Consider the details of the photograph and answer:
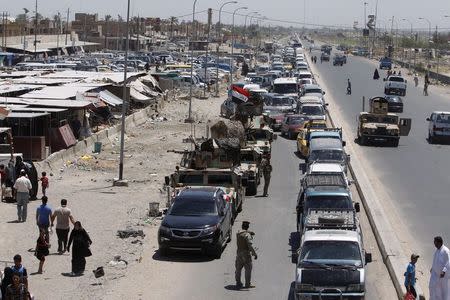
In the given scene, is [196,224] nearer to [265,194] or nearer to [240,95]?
[265,194]

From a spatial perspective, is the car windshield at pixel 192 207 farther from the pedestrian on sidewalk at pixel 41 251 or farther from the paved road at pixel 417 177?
the paved road at pixel 417 177

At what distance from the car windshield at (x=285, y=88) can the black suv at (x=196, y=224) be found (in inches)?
1736

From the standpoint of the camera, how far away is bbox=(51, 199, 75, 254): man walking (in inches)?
828

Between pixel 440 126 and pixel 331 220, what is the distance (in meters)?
27.4

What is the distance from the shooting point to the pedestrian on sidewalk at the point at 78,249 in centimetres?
1945

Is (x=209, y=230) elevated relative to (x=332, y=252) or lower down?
lower down

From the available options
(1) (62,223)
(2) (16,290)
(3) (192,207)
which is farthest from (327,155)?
(2) (16,290)

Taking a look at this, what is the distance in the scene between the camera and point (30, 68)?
3056 inches

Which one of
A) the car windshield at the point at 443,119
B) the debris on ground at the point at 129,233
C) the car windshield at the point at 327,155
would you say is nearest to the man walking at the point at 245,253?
the debris on ground at the point at 129,233

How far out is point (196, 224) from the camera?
2150 centimetres

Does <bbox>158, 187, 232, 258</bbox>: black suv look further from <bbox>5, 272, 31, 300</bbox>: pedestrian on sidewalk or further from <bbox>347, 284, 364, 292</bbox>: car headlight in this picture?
<bbox>5, 272, 31, 300</bbox>: pedestrian on sidewalk

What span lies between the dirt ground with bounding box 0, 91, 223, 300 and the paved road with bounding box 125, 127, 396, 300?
2.84 feet

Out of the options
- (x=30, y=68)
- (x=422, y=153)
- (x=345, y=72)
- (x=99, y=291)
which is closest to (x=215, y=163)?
(x=99, y=291)

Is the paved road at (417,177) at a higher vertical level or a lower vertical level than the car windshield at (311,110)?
lower
